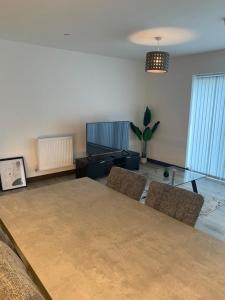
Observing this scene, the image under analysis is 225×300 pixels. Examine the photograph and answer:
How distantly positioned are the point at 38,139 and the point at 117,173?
2418 mm

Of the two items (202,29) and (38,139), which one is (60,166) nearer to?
(38,139)

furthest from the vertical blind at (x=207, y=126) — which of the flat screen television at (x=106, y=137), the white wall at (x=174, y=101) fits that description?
the flat screen television at (x=106, y=137)

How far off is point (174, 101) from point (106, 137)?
168cm

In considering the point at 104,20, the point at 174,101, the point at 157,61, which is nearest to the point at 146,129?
the point at 174,101

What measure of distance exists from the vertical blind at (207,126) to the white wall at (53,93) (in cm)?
152

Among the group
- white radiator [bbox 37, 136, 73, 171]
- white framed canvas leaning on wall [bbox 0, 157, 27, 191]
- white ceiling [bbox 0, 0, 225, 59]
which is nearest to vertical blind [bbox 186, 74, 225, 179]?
white ceiling [bbox 0, 0, 225, 59]

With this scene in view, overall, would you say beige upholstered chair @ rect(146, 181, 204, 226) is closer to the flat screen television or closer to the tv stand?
the tv stand

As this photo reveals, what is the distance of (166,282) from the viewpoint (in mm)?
1020

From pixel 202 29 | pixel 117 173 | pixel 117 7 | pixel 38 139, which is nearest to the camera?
pixel 117 173

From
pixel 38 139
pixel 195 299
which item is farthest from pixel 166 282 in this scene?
pixel 38 139

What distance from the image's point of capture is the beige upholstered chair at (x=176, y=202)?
5.24 feet

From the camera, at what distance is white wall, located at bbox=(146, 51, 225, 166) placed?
457 centimetres

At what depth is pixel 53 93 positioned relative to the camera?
14.0ft

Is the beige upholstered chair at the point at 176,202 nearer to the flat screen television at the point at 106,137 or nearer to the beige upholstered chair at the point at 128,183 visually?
the beige upholstered chair at the point at 128,183
